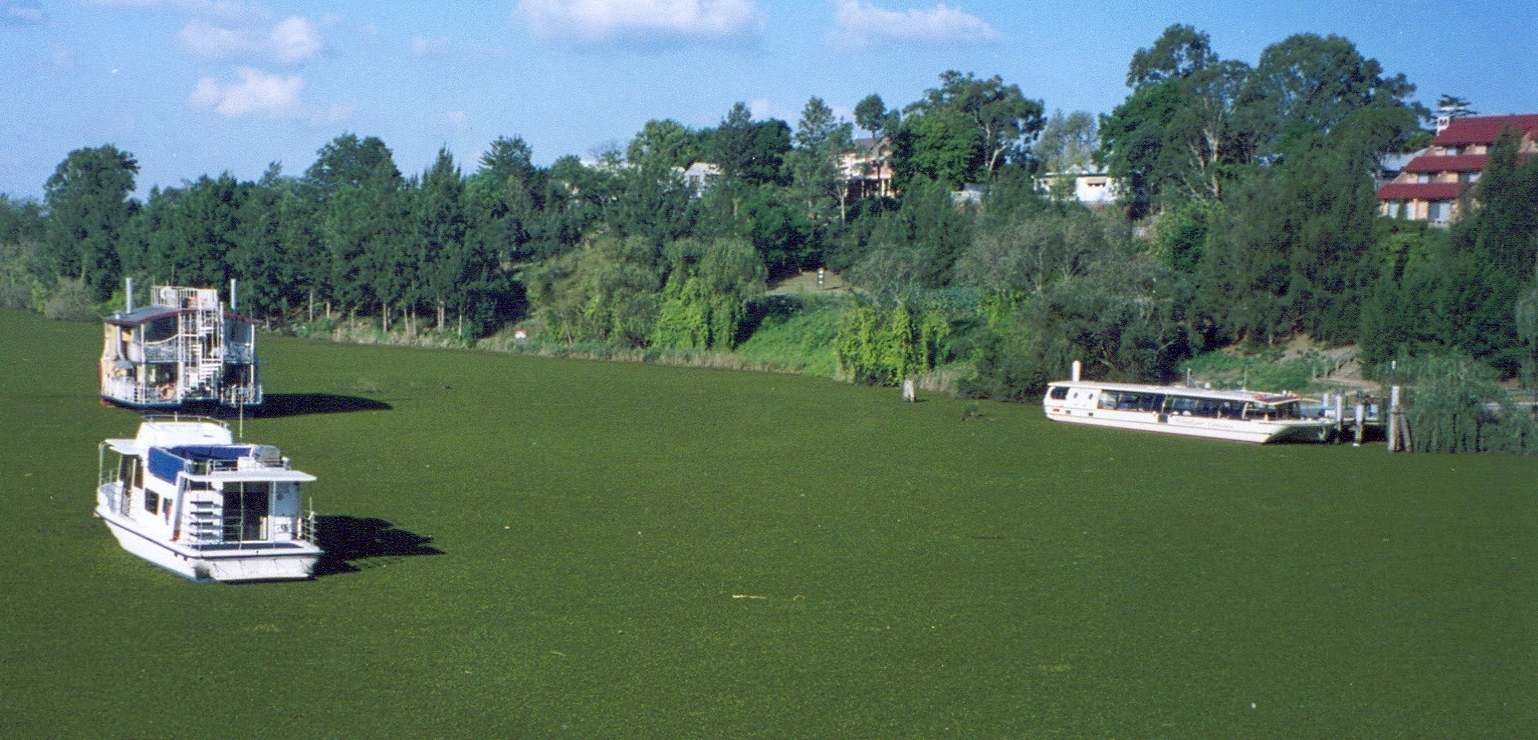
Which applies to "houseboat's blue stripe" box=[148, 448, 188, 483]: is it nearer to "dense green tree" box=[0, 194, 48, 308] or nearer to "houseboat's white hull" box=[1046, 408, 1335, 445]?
"houseboat's white hull" box=[1046, 408, 1335, 445]

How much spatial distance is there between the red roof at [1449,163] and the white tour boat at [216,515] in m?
65.2

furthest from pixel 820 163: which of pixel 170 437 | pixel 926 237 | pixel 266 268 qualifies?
pixel 170 437

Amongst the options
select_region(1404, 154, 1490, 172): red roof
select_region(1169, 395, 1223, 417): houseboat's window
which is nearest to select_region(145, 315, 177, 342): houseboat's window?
select_region(1169, 395, 1223, 417): houseboat's window

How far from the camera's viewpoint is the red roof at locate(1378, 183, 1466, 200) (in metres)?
70.2

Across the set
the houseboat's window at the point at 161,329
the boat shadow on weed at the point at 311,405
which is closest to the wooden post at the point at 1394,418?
the boat shadow on weed at the point at 311,405

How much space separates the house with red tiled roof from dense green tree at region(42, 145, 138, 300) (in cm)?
7874

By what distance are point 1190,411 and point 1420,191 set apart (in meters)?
41.4

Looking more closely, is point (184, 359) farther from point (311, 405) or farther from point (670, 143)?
point (670, 143)

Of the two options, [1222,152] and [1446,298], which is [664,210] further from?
[1446,298]

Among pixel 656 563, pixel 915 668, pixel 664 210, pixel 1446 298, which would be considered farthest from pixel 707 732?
pixel 664 210

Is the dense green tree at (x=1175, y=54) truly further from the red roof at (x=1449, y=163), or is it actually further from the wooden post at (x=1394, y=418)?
the wooden post at (x=1394, y=418)

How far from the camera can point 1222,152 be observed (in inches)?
3425

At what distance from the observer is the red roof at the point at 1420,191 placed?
70.2m

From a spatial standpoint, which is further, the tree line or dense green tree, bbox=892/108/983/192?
dense green tree, bbox=892/108/983/192
